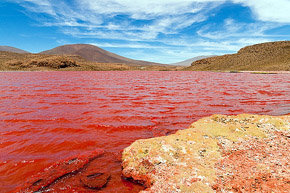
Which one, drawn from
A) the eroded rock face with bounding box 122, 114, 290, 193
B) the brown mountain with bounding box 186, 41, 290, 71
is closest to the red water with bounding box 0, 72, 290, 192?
the eroded rock face with bounding box 122, 114, 290, 193

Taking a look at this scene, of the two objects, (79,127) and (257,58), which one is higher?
(257,58)

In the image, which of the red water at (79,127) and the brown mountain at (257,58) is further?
the brown mountain at (257,58)

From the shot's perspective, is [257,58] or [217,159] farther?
[257,58]

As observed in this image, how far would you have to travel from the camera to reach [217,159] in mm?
3332

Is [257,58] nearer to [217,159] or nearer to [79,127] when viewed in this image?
[217,159]

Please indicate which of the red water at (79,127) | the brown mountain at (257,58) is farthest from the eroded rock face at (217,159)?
the brown mountain at (257,58)

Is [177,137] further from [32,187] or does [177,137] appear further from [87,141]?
[32,187]

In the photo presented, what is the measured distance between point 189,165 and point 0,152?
15.4 feet

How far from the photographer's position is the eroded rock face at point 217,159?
2.64m

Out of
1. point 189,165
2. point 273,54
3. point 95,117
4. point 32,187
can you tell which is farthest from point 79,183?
point 273,54

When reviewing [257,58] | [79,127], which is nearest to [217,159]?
[79,127]

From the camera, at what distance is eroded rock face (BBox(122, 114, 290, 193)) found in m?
2.64

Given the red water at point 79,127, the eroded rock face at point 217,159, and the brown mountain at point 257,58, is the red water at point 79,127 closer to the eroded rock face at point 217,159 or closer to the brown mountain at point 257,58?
the eroded rock face at point 217,159

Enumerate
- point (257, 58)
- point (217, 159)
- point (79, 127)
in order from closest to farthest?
point (217, 159) → point (79, 127) → point (257, 58)
